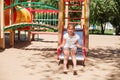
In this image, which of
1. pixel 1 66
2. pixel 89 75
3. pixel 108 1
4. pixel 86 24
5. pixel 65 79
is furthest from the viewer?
pixel 108 1

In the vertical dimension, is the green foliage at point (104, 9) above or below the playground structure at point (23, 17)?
above

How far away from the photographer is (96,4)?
25156 mm

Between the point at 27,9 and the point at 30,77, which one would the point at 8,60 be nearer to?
the point at 30,77

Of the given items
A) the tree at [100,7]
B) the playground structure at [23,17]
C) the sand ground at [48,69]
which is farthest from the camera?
the tree at [100,7]

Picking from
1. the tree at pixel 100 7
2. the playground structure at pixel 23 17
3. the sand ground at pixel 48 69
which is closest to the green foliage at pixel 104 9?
the tree at pixel 100 7

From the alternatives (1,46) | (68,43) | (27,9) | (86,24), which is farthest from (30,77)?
(27,9)

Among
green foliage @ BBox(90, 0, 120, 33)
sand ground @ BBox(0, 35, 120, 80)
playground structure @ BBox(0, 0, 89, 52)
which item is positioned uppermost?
green foliage @ BBox(90, 0, 120, 33)

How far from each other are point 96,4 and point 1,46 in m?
16.0

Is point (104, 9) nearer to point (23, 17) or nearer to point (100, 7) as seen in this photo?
point (100, 7)

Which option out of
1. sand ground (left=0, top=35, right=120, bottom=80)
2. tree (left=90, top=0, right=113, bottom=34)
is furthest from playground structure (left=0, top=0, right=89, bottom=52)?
tree (left=90, top=0, right=113, bottom=34)

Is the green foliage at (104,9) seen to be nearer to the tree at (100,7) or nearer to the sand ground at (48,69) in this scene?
the tree at (100,7)

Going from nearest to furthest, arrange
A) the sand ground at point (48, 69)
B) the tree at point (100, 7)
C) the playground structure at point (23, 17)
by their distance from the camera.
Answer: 1. the sand ground at point (48, 69)
2. the playground structure at point (23, 17)
3. the tree at point (100, 7)

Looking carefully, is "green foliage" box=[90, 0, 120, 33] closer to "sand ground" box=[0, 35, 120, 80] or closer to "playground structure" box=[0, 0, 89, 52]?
"playground structure" box=[0, 0, 89, 52]

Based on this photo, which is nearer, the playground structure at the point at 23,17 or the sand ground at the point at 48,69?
the sand ground at the point at 48,69
